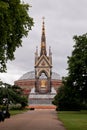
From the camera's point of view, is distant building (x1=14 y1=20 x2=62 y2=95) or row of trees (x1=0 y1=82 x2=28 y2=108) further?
distant building (x1=14 y1=20 x2=62 y2=95)

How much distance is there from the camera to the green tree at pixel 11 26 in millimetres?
28033

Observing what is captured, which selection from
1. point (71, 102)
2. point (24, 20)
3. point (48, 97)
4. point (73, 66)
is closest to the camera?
point (24, 20)

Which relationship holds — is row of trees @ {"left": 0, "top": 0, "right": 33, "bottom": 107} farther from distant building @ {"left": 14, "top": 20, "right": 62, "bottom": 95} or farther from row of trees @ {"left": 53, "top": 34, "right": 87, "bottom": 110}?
distant building @ {"left": 14, "top": 20, "right": 62, "bottom": 95}

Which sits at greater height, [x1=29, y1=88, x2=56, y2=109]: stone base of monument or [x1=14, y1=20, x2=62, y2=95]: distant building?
[x1=14, y1=20, x2=62, y2=95]: distant building

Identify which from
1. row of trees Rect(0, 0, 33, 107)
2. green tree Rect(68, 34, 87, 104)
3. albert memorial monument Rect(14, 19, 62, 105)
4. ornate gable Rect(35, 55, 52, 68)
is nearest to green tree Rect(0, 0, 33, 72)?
row of trees Rect(0, 0, 33, 107)

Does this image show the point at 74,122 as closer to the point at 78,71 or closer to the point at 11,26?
the point at 11,26

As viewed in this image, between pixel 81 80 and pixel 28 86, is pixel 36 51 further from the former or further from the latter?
pixel 81 80

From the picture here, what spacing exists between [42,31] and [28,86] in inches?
1093

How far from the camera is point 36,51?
170 metres

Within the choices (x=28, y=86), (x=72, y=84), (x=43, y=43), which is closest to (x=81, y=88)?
(x=72, y=84)

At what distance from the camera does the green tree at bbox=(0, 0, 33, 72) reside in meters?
28.0

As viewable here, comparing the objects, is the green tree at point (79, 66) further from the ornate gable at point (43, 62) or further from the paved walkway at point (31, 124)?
the ornate gable at point (43, 62)

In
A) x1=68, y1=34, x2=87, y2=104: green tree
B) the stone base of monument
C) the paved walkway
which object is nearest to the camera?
the paved walkway

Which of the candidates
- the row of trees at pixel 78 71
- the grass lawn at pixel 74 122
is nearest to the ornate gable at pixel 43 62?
the row of trees at pixel 78 71
